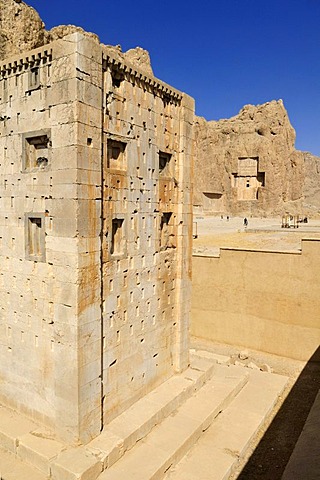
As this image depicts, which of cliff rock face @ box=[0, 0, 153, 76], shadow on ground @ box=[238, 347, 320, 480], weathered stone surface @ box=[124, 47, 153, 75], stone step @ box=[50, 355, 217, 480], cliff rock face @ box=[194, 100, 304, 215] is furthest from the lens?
cliff rock face @ box=[194, 100, 304, 215]

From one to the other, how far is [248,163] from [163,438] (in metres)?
57.6

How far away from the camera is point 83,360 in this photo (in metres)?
7.82

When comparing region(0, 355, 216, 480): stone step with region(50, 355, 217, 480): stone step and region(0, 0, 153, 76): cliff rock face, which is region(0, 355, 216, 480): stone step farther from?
region(0, 0, 153, 76): cliff rock face

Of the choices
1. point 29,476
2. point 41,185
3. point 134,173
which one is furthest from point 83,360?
point 134,173

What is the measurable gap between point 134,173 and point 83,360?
4.54 m

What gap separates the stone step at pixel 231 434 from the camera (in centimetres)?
824

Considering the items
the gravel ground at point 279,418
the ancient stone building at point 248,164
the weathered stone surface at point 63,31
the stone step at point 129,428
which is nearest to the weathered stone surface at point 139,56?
the ancient stone building at point 248,164

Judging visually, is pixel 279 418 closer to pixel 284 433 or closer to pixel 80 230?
pixel 284 433

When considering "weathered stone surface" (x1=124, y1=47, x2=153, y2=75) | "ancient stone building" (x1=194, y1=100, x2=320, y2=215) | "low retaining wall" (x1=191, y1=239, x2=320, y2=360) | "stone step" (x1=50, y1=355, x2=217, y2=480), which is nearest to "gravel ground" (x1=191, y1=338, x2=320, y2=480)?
"low retaining wall" (x1=191, y1=239, x2=320, y2=360)

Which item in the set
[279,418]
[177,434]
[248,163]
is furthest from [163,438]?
[248,163]

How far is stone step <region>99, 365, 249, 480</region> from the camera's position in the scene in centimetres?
774

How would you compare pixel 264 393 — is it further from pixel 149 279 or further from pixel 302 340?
pixel 149 279

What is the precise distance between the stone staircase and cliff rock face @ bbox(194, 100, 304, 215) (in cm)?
5127

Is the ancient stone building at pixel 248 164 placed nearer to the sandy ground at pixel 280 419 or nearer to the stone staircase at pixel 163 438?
the sandy ground at pixel 280 419
